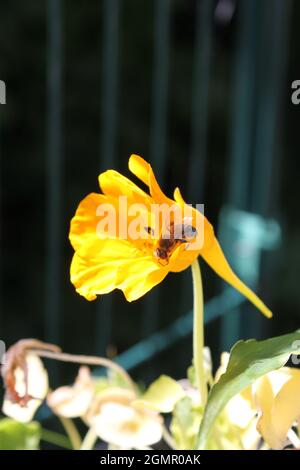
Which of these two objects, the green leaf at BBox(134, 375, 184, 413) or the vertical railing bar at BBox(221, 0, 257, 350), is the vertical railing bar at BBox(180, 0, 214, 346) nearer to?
the vertical railing bar at BBox(221, 0, 257, 350)

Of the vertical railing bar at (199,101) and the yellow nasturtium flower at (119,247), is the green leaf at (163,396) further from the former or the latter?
the vertical railing bar at (199,101)

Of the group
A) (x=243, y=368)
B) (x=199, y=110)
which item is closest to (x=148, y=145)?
(x=199, y=110)

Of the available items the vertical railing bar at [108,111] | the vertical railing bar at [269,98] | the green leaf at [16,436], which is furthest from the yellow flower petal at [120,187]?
the vertical railing bar at [269,98]

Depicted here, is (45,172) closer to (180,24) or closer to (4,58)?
(4,58)

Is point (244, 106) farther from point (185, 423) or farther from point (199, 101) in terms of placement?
point (185, 423)

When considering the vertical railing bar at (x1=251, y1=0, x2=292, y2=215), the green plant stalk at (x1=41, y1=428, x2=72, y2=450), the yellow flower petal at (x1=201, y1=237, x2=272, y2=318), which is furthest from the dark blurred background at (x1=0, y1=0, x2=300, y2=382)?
the yellow flower petal at (x1=201, y1=237, x2=272, y2=318)
